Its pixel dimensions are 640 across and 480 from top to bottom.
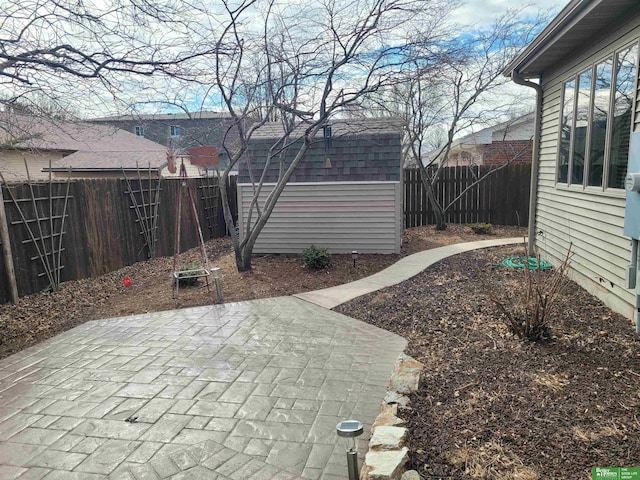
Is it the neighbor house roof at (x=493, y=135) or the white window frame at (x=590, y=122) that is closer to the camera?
the white window frame at (x=590, y=122)

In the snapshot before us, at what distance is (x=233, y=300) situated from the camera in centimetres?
648

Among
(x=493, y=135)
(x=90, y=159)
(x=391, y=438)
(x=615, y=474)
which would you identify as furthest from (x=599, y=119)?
(x=493, y=135)

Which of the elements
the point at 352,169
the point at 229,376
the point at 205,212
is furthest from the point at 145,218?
the point at 229,376

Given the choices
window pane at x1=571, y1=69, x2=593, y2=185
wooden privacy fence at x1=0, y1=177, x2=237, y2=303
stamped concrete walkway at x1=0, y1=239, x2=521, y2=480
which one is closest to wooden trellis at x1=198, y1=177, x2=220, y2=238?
wooden privacy fence at x1=0, y1=177, x2=237, y2=303

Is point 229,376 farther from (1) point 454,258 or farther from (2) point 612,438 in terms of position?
(1) point 454,258

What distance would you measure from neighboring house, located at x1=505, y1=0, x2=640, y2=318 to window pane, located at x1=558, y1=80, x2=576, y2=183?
0.5 inches

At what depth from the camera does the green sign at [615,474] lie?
6.62 ft

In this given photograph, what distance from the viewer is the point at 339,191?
30.7 feet

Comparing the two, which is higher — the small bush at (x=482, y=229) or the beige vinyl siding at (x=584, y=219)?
the beige vinyl siding at (x=584, y=219)

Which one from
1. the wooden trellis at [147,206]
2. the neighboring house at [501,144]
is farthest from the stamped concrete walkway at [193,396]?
the neighboring house at [501,144]

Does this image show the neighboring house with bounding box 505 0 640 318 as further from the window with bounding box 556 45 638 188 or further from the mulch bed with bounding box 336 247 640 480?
the mulch bed with bounding box 336 247 640 480

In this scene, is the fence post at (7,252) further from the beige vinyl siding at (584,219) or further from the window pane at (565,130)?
the window pane at (565,130)

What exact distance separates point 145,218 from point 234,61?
3913 millimetres

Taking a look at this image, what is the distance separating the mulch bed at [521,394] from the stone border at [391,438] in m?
0.10
